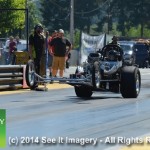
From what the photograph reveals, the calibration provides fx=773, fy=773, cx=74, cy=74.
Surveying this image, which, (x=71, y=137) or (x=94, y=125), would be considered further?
(x=94, y=125)

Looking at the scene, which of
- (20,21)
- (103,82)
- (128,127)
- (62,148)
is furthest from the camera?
(20,21)

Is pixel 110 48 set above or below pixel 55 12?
below

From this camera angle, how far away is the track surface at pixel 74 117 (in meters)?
12.1

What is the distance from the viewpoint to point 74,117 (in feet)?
49.7

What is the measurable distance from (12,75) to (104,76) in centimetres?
464

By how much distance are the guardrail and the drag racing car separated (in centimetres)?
287

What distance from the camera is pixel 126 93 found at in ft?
65.8

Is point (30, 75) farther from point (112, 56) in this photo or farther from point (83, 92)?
point (112, 56)

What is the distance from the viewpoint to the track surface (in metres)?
12.1

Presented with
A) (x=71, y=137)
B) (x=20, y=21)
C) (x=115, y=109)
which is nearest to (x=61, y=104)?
(x=115, y=109)

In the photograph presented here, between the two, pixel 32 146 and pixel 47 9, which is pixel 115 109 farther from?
pixel 47 9

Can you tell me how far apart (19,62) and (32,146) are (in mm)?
15440

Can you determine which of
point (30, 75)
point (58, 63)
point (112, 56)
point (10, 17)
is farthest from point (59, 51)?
point (10, 17)

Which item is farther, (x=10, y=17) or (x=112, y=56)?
(x=10, y=17)
